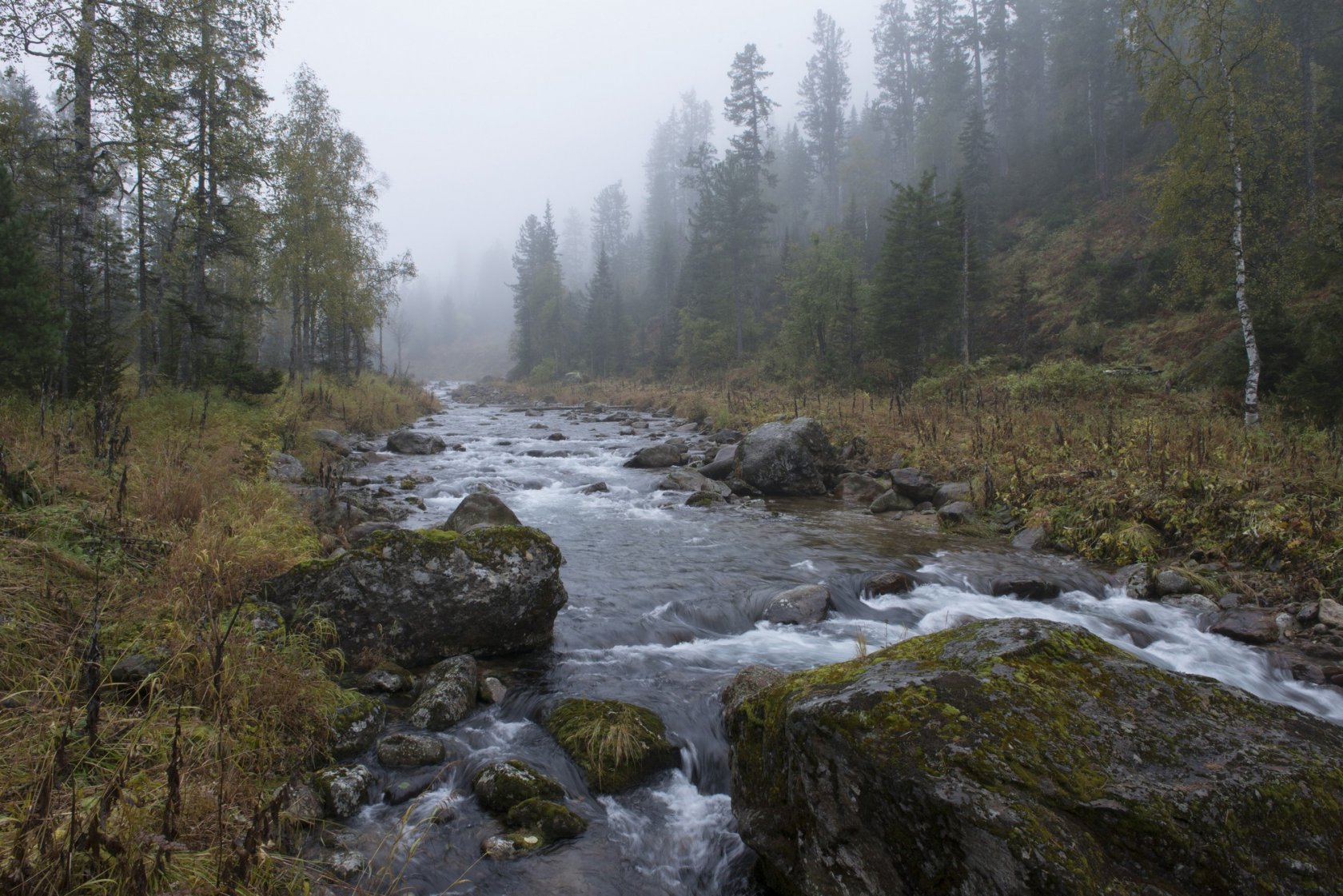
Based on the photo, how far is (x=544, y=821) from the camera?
3912 mm

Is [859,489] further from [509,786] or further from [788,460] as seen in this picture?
[509,786]

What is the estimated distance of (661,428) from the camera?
85.3 feet

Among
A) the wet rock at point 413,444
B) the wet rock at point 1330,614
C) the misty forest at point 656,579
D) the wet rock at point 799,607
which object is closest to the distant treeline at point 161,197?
the misty forest at point 656,579

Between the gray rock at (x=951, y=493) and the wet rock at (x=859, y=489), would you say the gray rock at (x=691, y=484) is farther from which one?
the gray rock at (x=951, y=493)

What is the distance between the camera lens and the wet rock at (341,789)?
3.79 metres

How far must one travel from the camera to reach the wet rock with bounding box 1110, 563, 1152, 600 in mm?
8039

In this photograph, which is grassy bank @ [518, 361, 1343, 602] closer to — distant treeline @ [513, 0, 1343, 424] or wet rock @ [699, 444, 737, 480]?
distant treeline @ [513, 0, 1343, 424]

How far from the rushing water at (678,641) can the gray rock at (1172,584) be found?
42 centimetres

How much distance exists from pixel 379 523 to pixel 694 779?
721 cm

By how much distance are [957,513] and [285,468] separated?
12166 mm

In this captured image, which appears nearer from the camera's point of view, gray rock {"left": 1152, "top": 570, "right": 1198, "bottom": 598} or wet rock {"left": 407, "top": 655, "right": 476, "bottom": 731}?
wet rock {"left": 407, "top": 655, "right": 476, "bottom": 731}

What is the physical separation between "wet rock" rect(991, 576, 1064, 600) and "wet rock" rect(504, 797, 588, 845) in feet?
21.4

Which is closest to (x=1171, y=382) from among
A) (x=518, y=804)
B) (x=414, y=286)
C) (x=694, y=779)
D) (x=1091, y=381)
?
(x=1091, y=381)

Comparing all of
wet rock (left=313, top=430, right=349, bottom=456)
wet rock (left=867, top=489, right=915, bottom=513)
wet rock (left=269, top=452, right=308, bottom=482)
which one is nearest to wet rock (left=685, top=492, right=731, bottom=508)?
wet rock (left=867, top=489, right=915, bottom=513)
